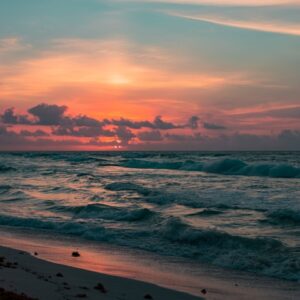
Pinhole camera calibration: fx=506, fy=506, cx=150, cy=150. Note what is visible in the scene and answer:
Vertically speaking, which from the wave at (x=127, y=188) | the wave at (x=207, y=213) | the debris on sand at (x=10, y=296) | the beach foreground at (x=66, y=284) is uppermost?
the wave at (x=127, y=188)

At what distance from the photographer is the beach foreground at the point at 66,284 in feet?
28.0

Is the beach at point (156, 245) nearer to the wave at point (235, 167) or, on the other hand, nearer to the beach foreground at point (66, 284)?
the beach foreground at point (66, 284)

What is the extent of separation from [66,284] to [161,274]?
2815mm

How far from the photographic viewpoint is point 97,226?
18.4m

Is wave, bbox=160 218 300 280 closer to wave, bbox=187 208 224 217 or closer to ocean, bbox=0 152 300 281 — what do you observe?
ocean, bbox=0 152 300 281


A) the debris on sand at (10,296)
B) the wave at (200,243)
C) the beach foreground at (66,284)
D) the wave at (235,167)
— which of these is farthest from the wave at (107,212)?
the wave at (235,167)

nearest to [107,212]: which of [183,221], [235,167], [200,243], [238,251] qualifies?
[183,221]

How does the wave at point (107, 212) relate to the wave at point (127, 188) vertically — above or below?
below

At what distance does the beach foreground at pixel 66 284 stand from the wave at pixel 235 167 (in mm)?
38234

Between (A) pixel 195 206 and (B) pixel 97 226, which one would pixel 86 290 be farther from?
(A) pixel 195 206

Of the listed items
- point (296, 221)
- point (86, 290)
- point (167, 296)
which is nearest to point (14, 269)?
point (86, 290)

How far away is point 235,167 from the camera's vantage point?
56.8m

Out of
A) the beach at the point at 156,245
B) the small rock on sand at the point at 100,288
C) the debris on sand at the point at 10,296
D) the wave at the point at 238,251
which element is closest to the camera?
the debris on sand at the point at 10,296

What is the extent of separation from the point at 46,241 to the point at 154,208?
285 inches
